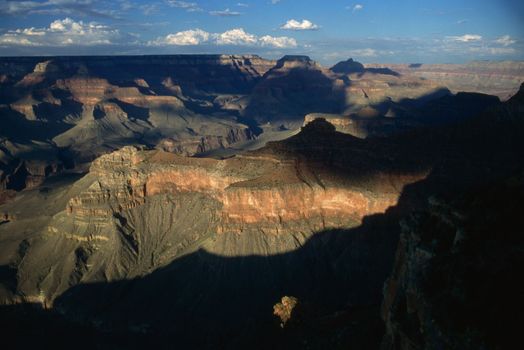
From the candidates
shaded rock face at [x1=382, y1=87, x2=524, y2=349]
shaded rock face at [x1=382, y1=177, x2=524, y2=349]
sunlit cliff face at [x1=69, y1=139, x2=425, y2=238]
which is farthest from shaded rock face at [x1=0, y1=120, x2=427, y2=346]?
shaded rock face at [x1=382, y1=177, x2=524, y2=349]

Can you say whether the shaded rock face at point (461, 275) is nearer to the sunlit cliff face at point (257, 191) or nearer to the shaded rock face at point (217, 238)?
the shaded rock face at point (217, 238)

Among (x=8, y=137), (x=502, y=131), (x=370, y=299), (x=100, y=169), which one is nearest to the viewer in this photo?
(x=370, y=299)

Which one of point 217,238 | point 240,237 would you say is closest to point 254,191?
point 240,237

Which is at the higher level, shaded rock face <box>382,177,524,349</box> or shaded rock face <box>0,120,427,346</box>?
shaded rock face <box>382,177,524,349</box>

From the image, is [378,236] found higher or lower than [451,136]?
lower

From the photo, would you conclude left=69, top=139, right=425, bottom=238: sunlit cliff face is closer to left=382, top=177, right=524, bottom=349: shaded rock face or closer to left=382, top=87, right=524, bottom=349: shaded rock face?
left=382, top=87, right=524, bottom=349: shaded rock face

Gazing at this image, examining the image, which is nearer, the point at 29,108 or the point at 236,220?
the point at 236,220

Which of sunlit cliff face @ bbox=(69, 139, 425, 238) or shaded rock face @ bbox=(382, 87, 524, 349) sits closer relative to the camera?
shaded rock face @ bbox=(382, 87, 524, 349)

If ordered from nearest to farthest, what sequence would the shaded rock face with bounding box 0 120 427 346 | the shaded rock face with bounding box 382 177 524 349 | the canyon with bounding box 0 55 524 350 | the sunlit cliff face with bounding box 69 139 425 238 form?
1. the shaded rock face with bounding box 382 177 524 349
2. the canyon with bounding box 0 55 524 350
3. the shaded rock face with bounding box 0 120 427 346
4. the sunlit cliff face with bounding box 69 139 425 238

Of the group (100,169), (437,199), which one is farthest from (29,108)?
(437,199)

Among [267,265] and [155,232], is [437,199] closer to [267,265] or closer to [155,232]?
[267,265]

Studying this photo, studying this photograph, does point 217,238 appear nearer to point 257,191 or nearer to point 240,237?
point 240,237
